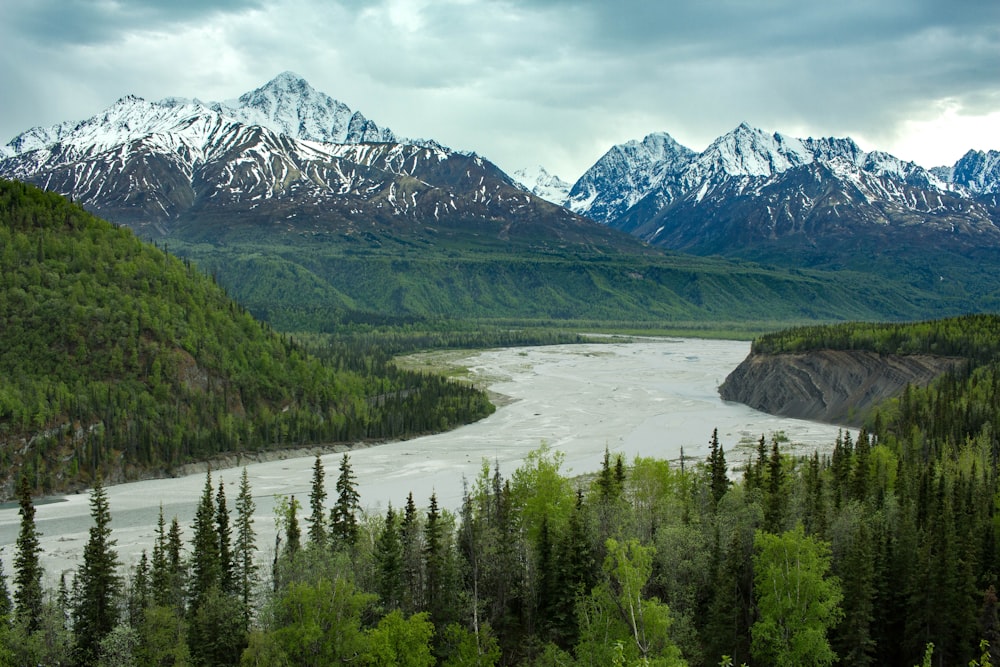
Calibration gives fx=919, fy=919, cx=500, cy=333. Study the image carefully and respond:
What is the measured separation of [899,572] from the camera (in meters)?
51.6

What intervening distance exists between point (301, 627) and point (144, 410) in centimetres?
7557

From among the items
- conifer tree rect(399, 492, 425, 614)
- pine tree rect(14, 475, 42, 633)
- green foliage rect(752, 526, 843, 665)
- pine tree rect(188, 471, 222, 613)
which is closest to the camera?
green foliage rect(752, 526, 843, 665)

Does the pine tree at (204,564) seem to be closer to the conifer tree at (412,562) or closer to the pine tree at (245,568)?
the pine tree at (245,568)

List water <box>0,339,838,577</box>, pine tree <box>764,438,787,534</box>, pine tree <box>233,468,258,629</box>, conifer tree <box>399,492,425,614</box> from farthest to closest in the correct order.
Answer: water <box>0,339,838,577</box>
pine tree <box>764,438,787,534</box>
conifer tree <box>399,492,425,614</box>
pine tree <box>233,468,258,629</box>

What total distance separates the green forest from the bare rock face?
248 ft

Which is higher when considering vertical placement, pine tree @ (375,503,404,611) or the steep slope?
the steep slope

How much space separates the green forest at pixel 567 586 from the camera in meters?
42.6

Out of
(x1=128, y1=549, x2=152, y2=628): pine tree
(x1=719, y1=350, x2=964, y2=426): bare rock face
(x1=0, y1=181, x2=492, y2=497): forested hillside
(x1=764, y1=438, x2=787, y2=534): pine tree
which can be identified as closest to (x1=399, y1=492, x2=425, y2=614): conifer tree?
(x1=128, y1=549, x2=152, y2=628): pine tree

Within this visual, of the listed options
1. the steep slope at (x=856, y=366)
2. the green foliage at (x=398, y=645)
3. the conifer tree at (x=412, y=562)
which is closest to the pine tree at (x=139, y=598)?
the conifer tree at (x=412, y=562)

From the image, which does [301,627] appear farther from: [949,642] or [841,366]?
[841,366]

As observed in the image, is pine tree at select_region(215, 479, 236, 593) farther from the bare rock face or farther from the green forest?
the bare rock face

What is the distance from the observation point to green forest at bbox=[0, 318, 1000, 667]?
42625 millimetres

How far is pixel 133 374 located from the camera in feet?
374

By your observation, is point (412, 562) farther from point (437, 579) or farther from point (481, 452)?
point (481, 452)
